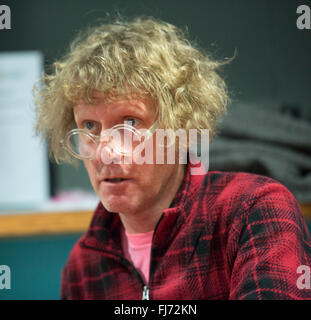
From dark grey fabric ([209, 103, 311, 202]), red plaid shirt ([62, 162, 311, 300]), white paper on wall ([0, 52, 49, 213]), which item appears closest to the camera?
red plaid shirt ([62, 162, 311, 300])

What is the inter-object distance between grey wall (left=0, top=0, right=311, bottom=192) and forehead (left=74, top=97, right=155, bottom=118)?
0.25m

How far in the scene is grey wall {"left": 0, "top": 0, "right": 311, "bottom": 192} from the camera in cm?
100

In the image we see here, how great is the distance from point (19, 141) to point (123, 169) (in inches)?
26.5

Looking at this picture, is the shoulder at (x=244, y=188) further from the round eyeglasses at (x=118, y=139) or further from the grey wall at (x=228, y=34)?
the grey wall at (x=228, y=34)

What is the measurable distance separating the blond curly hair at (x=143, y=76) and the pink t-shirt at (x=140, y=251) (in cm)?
21

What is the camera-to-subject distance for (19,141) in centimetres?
128

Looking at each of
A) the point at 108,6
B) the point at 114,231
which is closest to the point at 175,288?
the point at 114,231

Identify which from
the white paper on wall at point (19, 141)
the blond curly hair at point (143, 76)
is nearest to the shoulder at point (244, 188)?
the blond curly hair at point (143, 76)

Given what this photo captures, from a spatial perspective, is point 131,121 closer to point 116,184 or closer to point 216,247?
point 116,184

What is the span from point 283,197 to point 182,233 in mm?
171

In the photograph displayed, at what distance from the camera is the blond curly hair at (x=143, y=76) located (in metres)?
0.71

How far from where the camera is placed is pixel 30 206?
1245mm

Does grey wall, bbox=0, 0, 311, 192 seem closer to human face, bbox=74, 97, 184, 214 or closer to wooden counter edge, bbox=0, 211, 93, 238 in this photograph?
wooden counter edge, bbox=0, 211, 93, 238

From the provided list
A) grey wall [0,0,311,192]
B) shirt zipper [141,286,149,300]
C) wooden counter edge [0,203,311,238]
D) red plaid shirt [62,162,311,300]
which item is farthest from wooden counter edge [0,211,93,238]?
shirt zipper [141,286,149,300]
